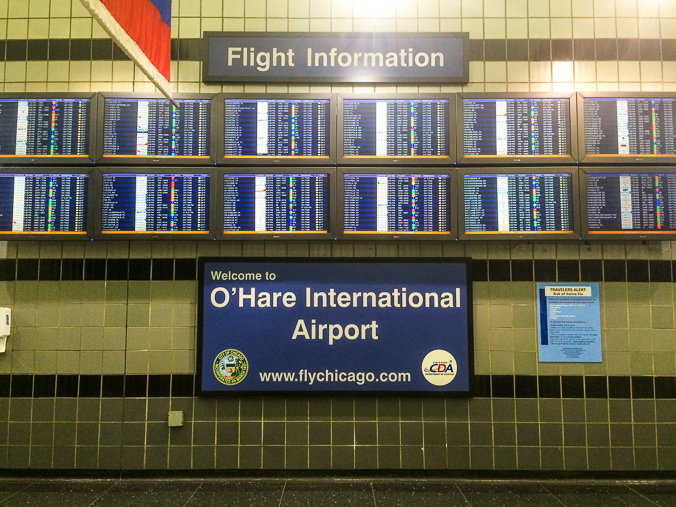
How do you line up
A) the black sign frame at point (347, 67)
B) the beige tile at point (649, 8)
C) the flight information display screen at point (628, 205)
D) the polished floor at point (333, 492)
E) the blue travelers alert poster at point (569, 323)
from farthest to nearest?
the beige tile at point (649, 8) < the black sign frame at point (347, 67) < the blue travelers alert poster at point (569, 323) < the flight information display screen at point (628, 205) < the polished floor at point (333, 492)

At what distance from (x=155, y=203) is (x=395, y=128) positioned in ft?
6.24

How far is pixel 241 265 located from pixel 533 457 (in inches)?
105

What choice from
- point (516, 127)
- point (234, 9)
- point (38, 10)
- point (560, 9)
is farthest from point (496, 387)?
point (38, 10)

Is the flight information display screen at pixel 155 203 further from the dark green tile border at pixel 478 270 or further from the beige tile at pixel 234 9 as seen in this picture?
the beige tile at pixel 234 9

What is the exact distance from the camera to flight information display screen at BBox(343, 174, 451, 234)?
131 inches

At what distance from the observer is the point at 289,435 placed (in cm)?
338

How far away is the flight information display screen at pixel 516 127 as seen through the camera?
3396 millimetres

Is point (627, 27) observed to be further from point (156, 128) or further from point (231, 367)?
point (231, 367)

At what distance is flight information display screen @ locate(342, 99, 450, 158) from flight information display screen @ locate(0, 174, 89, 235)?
206cm

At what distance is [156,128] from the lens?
3406 millimetres

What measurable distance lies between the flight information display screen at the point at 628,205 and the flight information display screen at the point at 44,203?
383cm

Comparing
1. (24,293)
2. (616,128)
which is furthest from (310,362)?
(616,128)

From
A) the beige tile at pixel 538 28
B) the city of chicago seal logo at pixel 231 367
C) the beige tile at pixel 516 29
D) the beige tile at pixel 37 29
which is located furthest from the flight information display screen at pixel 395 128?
the beige tile at pixel 37 29

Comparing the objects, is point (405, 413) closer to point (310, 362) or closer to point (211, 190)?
point (310, 362)
